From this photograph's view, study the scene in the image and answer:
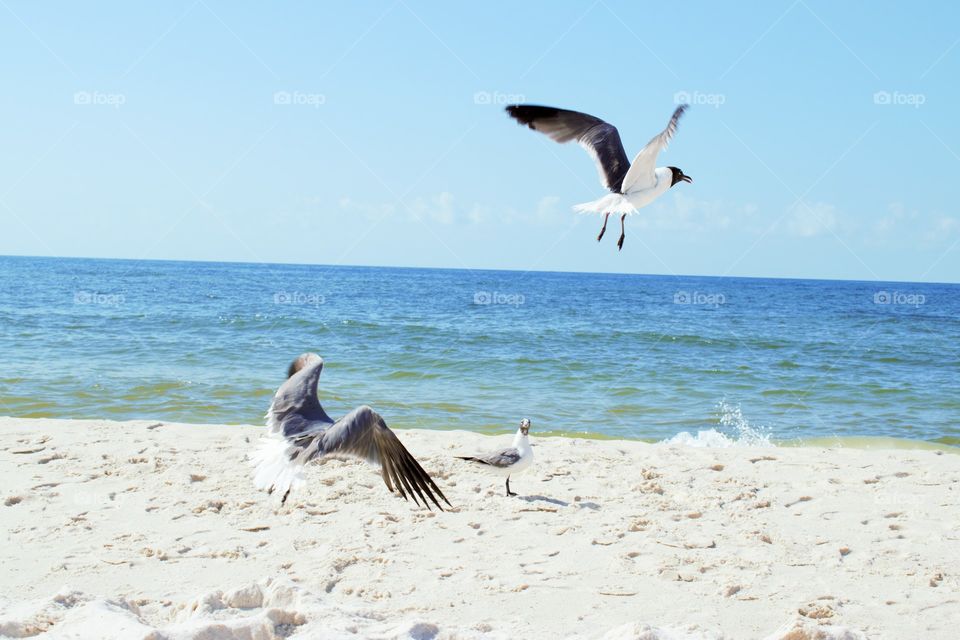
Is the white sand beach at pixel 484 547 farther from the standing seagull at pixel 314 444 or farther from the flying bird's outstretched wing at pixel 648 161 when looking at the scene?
the flying bird's outstretched wing at pixel 648 161

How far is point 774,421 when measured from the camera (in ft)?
35.3

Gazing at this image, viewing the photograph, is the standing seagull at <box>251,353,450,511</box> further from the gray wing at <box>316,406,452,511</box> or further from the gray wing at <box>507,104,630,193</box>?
the gray wing at <box>507,104,630,193</box>

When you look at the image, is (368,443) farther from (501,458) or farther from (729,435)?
(729,435)

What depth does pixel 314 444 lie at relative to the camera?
4.09m

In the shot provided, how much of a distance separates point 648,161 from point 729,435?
250 inches

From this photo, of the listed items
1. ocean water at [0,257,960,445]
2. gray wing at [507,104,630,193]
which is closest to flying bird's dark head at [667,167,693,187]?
gray wing at [507,104,630,193]

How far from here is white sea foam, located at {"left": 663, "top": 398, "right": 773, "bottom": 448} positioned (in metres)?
9.42

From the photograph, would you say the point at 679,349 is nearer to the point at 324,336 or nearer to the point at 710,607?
the point at 324,336

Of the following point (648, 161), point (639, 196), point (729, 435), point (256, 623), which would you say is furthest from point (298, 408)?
point (729, 435)

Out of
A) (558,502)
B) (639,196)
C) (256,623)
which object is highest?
(639,196)

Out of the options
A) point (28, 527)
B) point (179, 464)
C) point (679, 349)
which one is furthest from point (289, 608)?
point (679, 349)

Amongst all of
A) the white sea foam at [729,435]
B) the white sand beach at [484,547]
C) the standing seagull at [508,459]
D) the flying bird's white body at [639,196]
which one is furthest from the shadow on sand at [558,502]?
the white sea foam at [729,435]

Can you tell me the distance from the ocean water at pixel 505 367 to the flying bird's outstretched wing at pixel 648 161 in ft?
17.6

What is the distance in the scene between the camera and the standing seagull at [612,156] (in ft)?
14.5
